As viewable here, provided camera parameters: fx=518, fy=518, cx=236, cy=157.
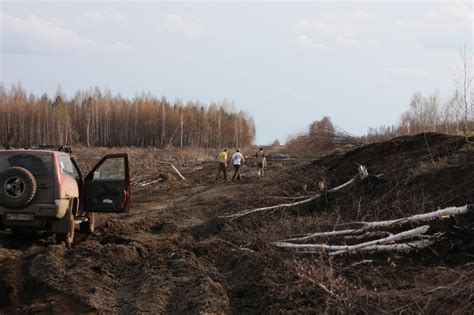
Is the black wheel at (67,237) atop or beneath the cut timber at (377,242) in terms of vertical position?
beneath

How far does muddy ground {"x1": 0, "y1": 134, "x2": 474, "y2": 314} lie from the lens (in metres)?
5.49

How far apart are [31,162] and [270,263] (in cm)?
487

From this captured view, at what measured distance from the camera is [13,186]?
890 centimetres

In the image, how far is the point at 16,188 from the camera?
892 centimetres

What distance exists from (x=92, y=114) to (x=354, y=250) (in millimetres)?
75891

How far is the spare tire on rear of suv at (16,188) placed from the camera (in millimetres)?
8875

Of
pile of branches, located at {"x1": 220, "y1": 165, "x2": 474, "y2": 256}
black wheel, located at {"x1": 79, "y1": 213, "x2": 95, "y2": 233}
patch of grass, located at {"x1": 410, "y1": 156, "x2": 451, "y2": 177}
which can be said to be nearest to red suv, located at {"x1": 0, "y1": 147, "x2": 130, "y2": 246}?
black wheel, located at {"x1": 79, "y1": 213, "x2": 95, "y2": 233}

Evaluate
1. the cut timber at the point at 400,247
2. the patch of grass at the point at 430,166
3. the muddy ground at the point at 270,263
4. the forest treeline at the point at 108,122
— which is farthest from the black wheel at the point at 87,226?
the forest treeline at the point at 108,122

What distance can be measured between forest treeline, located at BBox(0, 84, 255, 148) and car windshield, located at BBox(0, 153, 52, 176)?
6200cm

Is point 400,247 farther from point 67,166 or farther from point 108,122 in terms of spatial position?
point 108,122

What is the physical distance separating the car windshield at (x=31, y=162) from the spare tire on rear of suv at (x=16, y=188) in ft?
0.88

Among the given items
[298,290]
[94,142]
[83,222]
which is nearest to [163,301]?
[298,290]

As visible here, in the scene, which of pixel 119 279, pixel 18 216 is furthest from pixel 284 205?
pixel 18 216

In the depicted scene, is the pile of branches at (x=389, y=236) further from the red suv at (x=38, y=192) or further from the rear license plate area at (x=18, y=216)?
the rear license plate area at (x=18, y=216)
